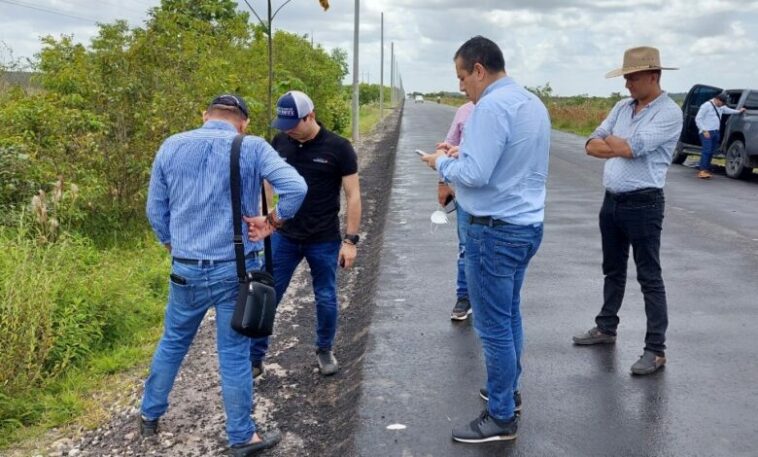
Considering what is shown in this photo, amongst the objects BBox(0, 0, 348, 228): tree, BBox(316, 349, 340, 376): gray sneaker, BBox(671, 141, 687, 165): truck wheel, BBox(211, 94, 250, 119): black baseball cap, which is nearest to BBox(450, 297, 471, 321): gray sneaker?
BBox(316, 349, 340, 376): gray sneaker

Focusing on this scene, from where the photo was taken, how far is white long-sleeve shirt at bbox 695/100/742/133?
15570 millimetres

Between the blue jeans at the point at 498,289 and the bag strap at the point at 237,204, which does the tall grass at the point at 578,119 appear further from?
the bag strap at the point at 237,204

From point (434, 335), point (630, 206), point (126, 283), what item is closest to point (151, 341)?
point (126, 283)

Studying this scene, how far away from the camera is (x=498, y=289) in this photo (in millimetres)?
3439

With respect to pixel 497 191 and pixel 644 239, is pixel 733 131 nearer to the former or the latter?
pixel 644 239

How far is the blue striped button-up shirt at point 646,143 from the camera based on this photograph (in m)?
4.24

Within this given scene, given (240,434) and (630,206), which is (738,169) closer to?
(630,206)

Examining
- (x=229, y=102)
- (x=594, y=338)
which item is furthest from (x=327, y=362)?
(x=229, y=102)

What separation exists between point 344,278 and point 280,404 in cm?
335

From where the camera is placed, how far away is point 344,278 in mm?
7676

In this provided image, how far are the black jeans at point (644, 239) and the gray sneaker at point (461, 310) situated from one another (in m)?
1.26

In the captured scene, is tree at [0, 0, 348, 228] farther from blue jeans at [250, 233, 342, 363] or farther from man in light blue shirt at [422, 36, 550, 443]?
man in light blue shirt at [422, 36, 550, 443]

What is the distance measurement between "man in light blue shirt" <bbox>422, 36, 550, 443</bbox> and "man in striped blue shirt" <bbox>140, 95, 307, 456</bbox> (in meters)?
0.86

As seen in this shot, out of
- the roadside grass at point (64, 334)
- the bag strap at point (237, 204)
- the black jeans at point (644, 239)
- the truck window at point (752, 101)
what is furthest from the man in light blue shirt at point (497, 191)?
the truck window at point (752, 101)
